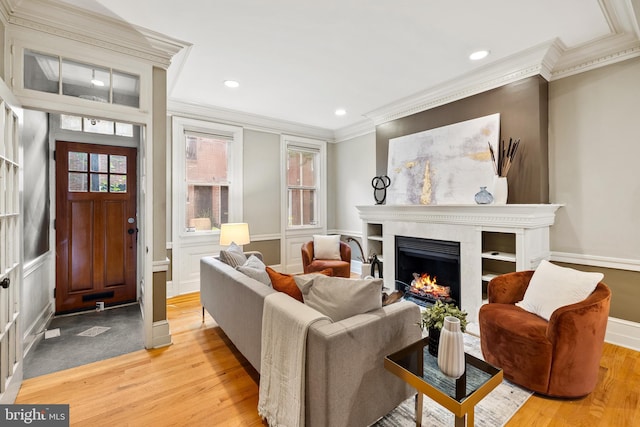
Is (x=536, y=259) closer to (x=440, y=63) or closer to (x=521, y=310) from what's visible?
(x=521, y=310)

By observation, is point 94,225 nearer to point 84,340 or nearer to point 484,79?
point 84,340

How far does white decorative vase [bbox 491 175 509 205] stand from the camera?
9.59ft

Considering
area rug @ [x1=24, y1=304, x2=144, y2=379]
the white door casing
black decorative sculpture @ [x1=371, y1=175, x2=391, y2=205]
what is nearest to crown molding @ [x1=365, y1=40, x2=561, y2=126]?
black decorative sculpture @ [x1=371, y1=175, x2=391, y2=205]

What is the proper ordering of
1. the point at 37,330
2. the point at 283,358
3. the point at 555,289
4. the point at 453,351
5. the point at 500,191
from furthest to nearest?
the point at 500,191 → the point at 37,330 → the point at 555,289 → the point at 283,358 → the point at 453,351

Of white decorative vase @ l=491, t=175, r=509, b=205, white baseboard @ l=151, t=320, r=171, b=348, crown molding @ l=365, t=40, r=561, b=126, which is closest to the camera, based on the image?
white baseboard @ l=151, t=320, r=171, b=348

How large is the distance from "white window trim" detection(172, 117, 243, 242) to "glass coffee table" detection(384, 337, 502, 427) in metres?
3.62

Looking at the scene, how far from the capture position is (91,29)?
7.48 feet

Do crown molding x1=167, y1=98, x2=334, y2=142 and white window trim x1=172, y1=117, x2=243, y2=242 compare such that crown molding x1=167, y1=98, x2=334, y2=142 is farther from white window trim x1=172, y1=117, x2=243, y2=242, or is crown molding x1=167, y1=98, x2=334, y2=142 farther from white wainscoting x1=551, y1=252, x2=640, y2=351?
white wainscoting x1=551, y1=252, x2=640, y2=351

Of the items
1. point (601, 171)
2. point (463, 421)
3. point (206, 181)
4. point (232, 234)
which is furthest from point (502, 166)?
point (206, 181)

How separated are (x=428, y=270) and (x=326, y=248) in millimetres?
1547

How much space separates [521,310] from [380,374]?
142cm

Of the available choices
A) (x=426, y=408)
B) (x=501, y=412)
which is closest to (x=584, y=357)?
(x=501, y=412)

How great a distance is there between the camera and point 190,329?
3006mm

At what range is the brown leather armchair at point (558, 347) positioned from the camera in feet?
5.97
